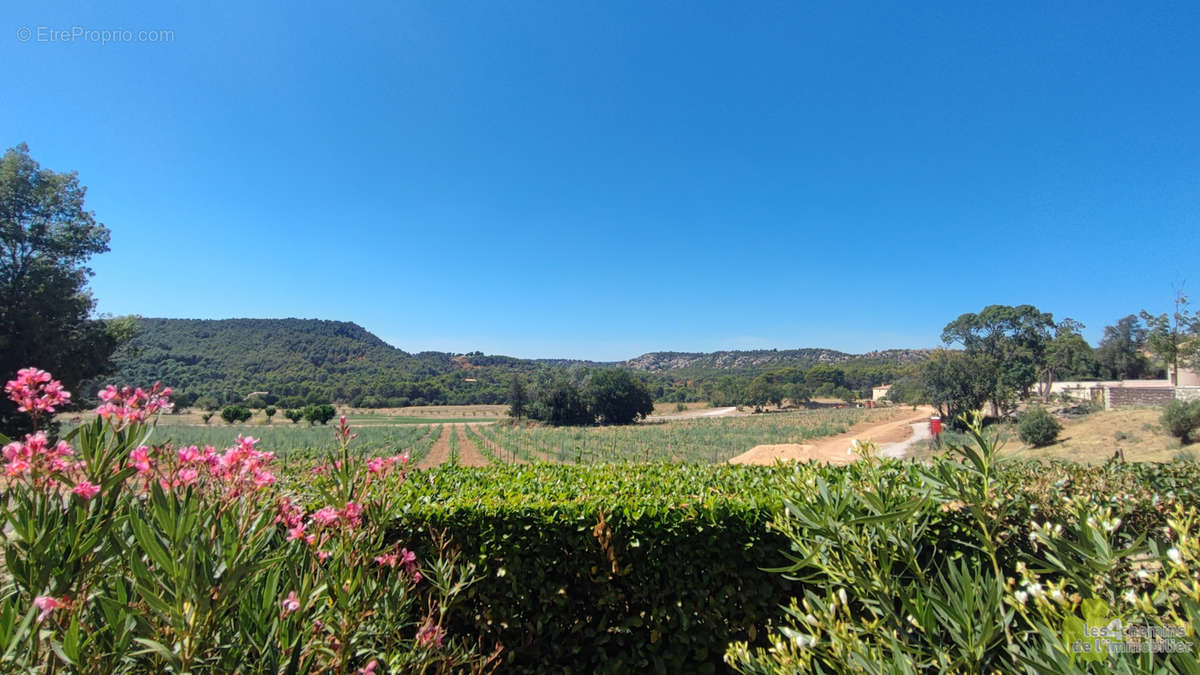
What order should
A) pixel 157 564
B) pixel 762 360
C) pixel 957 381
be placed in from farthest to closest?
pixel 762 360 < pixel 957 381 < pixel 157 564

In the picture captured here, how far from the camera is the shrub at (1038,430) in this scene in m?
21.8

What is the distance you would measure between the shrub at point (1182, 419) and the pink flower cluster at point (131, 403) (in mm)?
28923

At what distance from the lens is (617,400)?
56719 millimetres

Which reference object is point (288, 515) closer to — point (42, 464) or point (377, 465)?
point (377, 465)

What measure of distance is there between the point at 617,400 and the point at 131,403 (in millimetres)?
55943

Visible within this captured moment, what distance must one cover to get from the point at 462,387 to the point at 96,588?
282 feet

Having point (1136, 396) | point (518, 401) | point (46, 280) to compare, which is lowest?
point (518, 401)

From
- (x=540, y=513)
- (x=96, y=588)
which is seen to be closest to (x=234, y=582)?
(x=96, y=588)

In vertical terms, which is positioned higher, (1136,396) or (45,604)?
(45,604)

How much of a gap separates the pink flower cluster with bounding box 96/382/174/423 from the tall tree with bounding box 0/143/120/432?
80.3 ft

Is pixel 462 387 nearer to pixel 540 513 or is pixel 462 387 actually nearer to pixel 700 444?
pixel 700 444

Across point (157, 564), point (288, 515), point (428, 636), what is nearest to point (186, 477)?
point (157, 564)

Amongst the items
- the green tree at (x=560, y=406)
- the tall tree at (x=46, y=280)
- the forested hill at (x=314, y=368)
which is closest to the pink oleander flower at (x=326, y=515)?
the tall tree at (x=46, y=280)

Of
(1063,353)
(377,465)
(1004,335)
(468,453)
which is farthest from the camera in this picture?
(1063,353)
